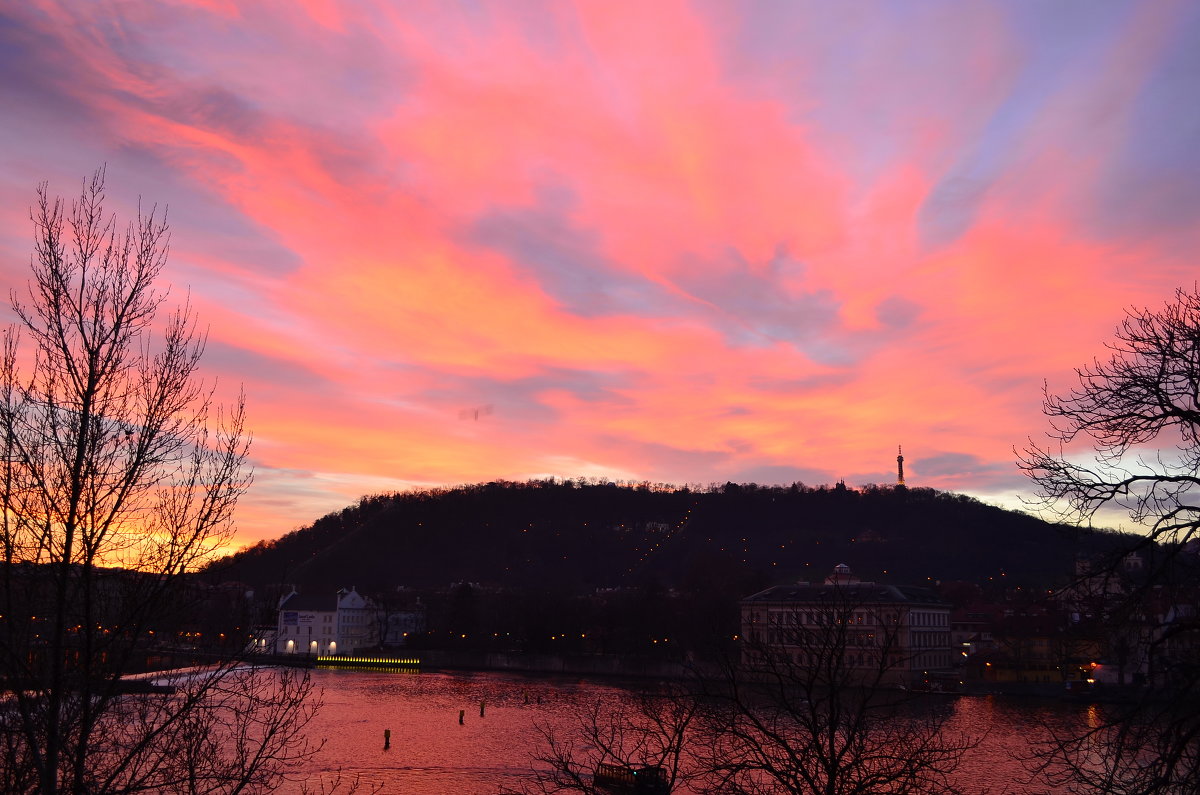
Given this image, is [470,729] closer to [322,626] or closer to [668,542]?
[322,626]

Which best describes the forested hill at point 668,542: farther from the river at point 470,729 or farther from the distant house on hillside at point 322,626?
the river at point 470,729

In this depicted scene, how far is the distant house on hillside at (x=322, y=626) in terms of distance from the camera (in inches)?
4503

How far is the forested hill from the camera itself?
14662 cm

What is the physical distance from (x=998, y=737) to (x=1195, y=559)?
4062 cm

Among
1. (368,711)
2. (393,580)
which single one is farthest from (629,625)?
(393,580)

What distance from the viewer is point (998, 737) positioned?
148 feet

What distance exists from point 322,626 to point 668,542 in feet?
251

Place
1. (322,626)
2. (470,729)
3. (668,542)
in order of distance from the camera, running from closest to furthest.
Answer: (470,729) → (322,626) → (668,542)

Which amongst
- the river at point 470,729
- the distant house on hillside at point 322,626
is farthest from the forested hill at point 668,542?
the river at point 470,729

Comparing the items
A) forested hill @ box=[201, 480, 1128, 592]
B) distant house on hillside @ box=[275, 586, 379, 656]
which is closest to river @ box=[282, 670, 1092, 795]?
distant house on hillside @ box=[275, 586, 379, 656]

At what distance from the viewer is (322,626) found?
115 m

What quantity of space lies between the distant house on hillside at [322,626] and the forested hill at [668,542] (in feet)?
106

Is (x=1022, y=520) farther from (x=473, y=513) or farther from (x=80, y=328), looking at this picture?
(x=80, y=328)

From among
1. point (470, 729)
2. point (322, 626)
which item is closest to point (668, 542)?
point (322, 626)
